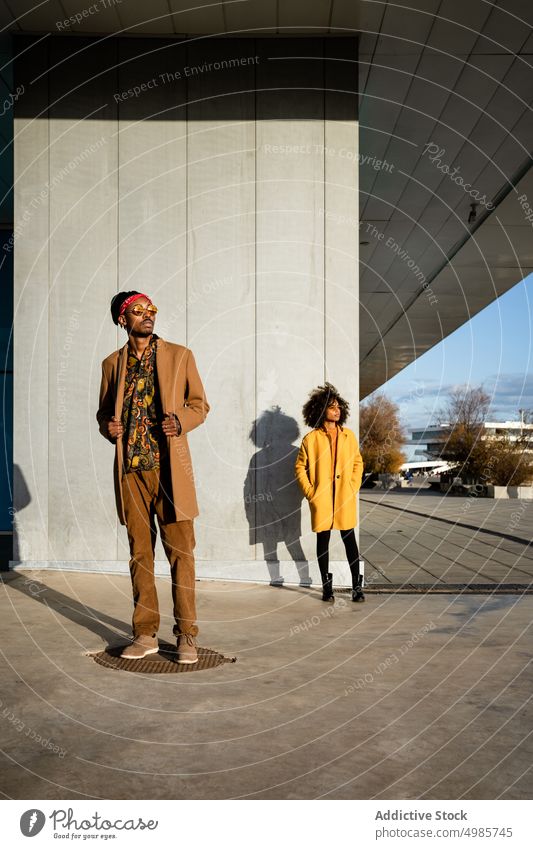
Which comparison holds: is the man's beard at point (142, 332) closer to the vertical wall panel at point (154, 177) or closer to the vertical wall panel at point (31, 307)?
the vertical wall panel at point (154, 177)

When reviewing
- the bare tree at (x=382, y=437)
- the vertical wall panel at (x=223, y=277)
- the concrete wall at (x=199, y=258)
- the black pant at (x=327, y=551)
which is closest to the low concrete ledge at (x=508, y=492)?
the bare tree at (x=382, y=437)

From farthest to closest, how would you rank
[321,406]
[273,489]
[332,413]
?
[273,489]
[321,406]
[332,413]

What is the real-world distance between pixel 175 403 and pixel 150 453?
33cm

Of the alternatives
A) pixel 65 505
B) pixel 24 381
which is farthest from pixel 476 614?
pixel 24 381

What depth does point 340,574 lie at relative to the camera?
7742 mm

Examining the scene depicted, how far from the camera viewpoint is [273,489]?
25.8 feet

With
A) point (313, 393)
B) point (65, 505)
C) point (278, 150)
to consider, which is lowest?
point (65, 505)

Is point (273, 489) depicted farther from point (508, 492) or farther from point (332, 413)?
point (508, 492)

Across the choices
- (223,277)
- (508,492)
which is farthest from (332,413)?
(508,492)

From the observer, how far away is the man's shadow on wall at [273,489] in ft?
25.7

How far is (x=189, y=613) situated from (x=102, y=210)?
476 cm

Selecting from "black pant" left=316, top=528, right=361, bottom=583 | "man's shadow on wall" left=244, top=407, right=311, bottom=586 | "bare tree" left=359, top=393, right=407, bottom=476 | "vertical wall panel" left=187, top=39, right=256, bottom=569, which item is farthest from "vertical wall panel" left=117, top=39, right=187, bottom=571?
"bare tree" left=359, top=393, right=407, bottom=476

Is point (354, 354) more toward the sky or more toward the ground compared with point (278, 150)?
more toward the ground
